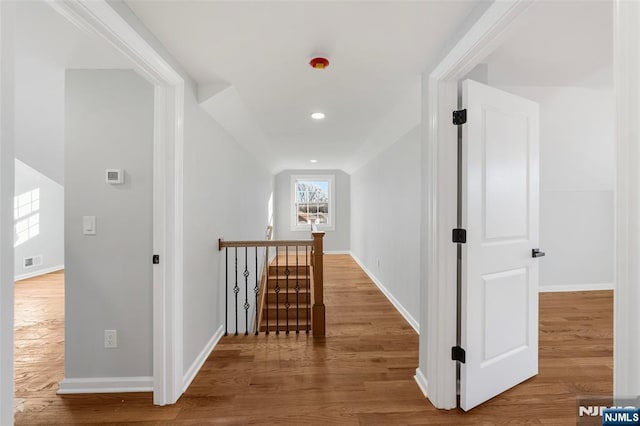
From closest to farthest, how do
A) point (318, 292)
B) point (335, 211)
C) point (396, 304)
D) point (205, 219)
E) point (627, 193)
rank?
point (627, 193) < point (205, 219) < point (318, 292) < point (396, 304) < point (335, 211)

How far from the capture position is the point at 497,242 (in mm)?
1721

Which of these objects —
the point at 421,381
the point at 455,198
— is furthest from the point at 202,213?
the point at 421,381

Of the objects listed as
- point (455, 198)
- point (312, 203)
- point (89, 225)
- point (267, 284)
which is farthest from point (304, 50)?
point (312, 203)

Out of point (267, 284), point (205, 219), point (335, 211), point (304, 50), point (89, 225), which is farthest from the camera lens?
point (335, 211)

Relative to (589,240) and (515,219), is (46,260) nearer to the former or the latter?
(515,219)

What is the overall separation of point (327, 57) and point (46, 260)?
6909 millimetres

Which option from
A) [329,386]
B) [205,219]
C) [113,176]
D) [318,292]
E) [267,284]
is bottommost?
[329,386]

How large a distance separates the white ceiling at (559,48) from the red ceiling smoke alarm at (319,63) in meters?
0.98

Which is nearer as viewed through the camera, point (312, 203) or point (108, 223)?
point (108, 223)

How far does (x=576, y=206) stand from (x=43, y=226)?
370 inches

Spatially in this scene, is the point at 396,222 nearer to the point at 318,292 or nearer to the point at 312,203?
the point at 318,292

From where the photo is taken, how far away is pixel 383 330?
110 inches

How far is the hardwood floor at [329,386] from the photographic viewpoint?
5.37 feet

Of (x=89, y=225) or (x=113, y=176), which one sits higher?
(x=113, y=176)
